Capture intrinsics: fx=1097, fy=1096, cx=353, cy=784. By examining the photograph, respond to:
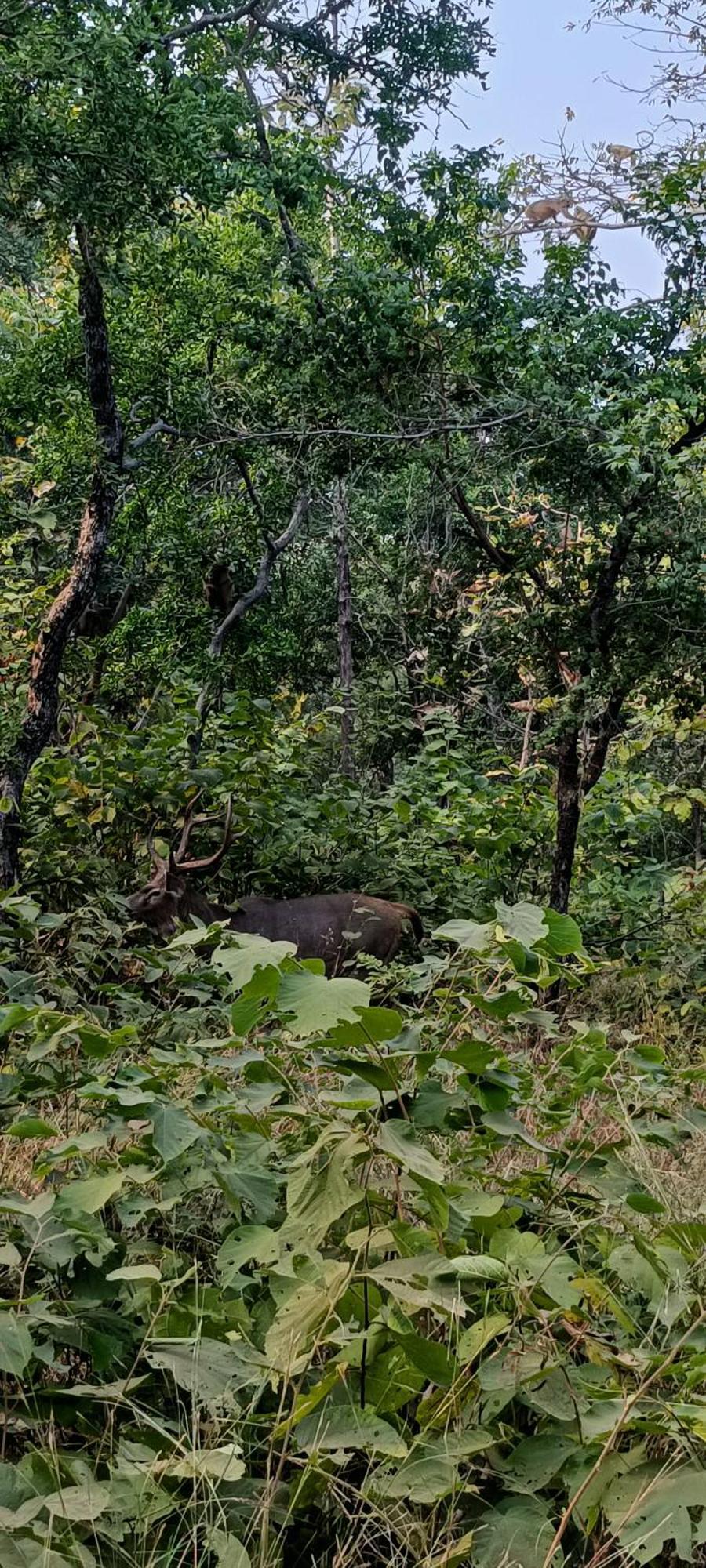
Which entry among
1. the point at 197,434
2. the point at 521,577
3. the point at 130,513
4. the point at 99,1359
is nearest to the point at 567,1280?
the point at 99,1359

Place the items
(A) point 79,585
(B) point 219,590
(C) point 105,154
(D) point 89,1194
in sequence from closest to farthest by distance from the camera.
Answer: (D) point 89,1194 < (C) point 105,154 < (A) point 79,585 < (B) point 219,590

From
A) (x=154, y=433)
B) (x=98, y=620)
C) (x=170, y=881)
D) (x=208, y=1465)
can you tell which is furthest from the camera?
(x=98, y=620)

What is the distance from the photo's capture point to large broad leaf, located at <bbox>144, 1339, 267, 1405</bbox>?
1359mm

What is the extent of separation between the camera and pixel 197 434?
7270 mm

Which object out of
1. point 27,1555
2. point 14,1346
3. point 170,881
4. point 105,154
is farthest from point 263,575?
point 27,1555

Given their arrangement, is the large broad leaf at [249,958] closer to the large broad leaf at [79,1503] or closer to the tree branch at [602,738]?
the large broad leaf at [79,1503]

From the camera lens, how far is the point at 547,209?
8.20 m

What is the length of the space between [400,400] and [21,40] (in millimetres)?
2600

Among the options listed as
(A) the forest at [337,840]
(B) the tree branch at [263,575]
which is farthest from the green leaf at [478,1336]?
(B) the tree branch at [263,575]

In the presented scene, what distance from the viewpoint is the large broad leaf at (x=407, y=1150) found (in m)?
1.35

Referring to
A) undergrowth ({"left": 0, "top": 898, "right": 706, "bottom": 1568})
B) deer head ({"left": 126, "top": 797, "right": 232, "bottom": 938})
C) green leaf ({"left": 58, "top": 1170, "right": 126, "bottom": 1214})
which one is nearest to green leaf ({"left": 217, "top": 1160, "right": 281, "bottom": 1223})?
undergrowth ({"left": 0, "top": 898, "right": 706, "bottom": 1568})

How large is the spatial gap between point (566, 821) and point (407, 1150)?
513cm

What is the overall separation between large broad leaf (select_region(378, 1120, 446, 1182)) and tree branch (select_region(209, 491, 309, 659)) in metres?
7.55

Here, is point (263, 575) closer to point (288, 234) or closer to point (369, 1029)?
point (288, 234)
